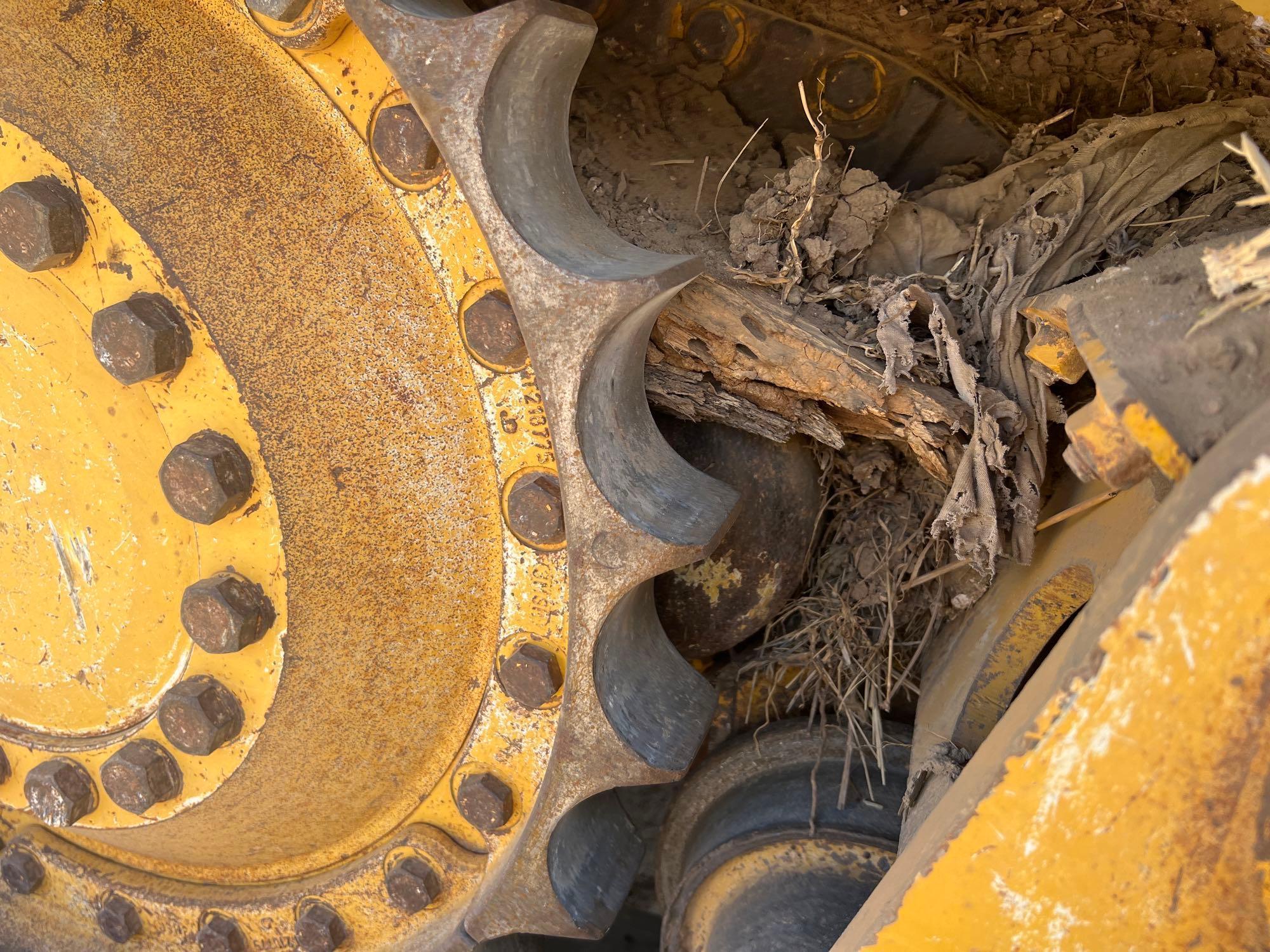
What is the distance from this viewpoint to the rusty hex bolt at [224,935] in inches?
57.5

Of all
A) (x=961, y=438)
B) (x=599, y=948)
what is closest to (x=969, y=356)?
(x=961, y=438)

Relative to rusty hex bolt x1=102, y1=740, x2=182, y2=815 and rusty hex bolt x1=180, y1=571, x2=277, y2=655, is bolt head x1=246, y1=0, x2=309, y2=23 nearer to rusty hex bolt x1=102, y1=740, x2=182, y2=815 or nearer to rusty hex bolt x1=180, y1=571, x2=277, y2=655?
rusty hex bolt x1=180, y1=571, x2=277, y2=655

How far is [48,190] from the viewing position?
41.5 inches

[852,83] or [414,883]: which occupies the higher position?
[852,83]

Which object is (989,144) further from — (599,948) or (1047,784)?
(599,948)

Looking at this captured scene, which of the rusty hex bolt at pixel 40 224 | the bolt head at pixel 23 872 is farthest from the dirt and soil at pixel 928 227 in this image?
the bolt head at pixel 23 872

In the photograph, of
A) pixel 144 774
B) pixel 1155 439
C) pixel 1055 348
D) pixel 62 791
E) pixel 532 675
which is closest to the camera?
pixel 1155 439

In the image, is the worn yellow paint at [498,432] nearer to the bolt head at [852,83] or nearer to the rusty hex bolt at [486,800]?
the rusty hex bolt at [486,800]

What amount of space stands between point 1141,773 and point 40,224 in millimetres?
1180

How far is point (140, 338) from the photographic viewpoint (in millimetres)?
1013

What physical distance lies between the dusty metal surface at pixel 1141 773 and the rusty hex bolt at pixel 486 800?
22.2 inches

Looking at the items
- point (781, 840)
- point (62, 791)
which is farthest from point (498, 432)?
point (62, 791)

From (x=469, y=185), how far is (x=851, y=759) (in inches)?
41.7

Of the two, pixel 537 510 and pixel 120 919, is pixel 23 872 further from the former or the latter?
pixel 537 510
